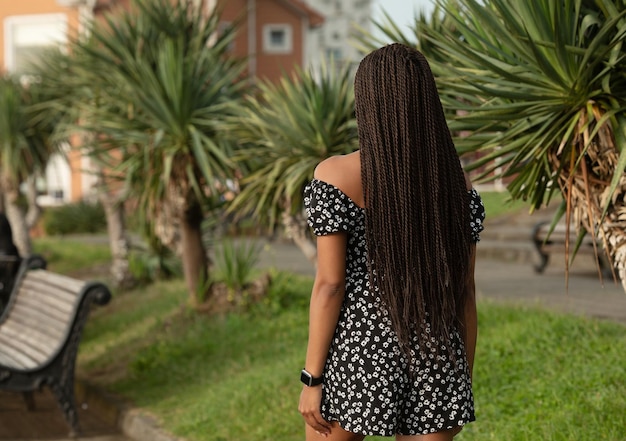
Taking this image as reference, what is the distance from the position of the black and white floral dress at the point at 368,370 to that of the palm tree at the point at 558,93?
1.64m

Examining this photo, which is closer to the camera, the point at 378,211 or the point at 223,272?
the point at 378,211

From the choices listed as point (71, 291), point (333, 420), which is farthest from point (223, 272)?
point (333, 420)

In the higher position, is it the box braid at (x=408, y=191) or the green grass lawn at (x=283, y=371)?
the box braid at (x=408, y=191)

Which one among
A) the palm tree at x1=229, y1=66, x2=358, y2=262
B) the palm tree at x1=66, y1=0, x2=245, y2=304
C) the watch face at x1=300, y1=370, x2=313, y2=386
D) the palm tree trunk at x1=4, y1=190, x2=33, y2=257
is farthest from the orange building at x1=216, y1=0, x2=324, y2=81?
the watch face at x1=300, y1=370, x2=313, y2=386

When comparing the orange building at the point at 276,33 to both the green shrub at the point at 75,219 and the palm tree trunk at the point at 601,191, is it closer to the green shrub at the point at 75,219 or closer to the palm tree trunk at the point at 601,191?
the green shrub at the point at 75,219

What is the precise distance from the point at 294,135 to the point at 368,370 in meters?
4.84

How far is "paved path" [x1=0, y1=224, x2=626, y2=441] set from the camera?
7453 mm

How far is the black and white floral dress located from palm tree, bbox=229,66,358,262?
4167mm

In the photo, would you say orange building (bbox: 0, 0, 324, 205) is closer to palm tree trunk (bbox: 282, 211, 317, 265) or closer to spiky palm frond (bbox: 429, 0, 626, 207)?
palm tree trunk (bbox: 282, 211, 317, 265)

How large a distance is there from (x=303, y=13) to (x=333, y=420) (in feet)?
120

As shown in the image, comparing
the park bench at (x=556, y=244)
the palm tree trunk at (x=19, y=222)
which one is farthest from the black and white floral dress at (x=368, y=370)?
the palm tree trunk at (x=19, y=222)

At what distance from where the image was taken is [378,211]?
3086 millimetres

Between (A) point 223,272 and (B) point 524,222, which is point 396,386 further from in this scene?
(B) point 524,222

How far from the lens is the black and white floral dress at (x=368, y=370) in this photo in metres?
3.10
